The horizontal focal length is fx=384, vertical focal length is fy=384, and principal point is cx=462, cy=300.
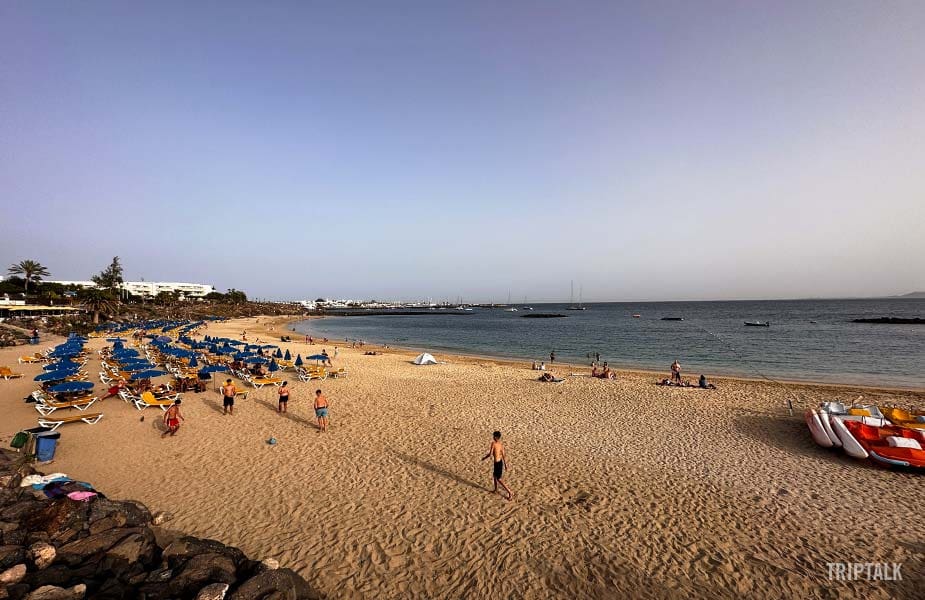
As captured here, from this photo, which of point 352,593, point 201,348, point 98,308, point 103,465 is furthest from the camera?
point 98,308

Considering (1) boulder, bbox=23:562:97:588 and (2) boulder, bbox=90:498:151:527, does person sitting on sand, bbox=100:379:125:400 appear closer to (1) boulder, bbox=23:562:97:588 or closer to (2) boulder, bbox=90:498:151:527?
(2) boulder, bbox=90:498:151:527

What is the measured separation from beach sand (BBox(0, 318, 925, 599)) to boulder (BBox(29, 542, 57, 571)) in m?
1.90

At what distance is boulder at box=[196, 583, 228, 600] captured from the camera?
A: 13.9 ft

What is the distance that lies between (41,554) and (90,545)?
47cm

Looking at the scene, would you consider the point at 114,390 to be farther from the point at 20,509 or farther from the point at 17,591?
the point at 17,591

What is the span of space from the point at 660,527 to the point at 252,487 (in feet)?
26.7

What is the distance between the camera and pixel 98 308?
172 feet

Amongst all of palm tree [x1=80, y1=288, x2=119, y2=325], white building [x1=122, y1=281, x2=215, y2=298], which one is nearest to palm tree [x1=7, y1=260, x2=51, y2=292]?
palm tree [x1=80, y1=288, x2=119, y2=325]

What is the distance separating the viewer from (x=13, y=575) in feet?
14.7

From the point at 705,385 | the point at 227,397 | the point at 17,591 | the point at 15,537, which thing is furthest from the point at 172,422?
the point at 705,385

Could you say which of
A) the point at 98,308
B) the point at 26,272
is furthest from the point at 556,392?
the point at 26,272

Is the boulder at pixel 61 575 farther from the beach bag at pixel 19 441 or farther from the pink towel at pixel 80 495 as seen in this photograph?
the beach bag at pixel 19 441

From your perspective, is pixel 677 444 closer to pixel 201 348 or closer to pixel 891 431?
pixel 891 431

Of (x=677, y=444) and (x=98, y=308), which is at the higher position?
(x=98, y=308)
